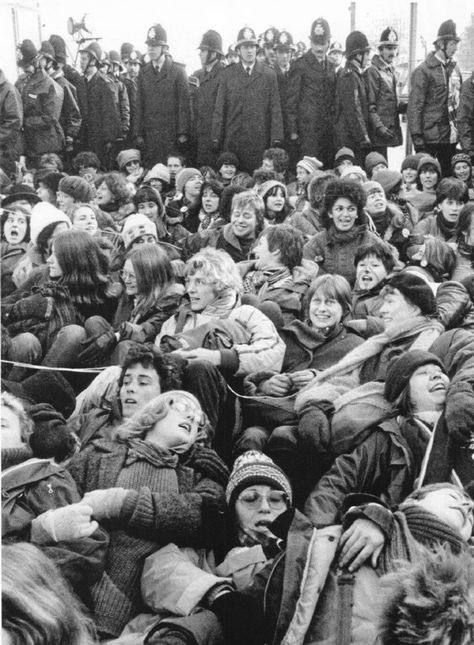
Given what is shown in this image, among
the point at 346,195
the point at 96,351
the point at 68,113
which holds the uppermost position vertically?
the point at 68,113

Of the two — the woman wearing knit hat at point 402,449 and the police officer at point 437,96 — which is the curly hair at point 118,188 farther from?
the woman wearing knit hat at point 402,449

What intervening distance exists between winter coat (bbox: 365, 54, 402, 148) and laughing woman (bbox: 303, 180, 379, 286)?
2.23 m

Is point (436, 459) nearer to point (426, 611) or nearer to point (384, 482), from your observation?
point (384, 482)

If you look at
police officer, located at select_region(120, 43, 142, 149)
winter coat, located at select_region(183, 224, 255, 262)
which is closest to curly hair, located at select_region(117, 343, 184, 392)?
winter coat, located at select_region(183, 224, 255, 262)

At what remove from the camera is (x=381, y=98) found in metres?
7.22

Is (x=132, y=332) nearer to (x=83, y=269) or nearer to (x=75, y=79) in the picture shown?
(x=83, y=269)

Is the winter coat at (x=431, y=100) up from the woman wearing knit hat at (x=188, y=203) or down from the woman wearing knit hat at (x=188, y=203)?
up

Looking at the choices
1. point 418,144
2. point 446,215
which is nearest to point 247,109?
point 418,144

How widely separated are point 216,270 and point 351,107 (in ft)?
10.9

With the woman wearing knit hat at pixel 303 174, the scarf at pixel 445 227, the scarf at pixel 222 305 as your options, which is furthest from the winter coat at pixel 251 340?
the woman wearing knit hat at pixel 303 174

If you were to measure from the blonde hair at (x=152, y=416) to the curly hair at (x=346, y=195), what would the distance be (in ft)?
6.70

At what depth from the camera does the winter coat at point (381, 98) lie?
281 inches

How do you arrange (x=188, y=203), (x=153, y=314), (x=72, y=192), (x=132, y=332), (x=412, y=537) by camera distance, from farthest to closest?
(x=188, y=203) → (x=72, y=192) → (x=153, y=314) → (x=132, y=332) → (x=412, y=537)

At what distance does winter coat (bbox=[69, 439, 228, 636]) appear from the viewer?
2.93m
